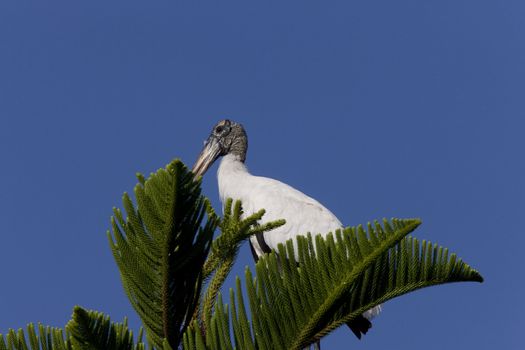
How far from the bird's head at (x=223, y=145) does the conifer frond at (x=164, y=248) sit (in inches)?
222

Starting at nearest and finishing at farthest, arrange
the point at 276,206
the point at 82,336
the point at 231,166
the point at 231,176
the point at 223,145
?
the point at 82,336 < the point at 276,206 < the point at 231,176 < the point at 231,166 < the point at 223,145

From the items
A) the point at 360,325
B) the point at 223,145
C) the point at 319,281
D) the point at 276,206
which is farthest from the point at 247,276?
the point at 223,145

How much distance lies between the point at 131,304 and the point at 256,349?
0.57 m

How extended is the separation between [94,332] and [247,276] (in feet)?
2.19

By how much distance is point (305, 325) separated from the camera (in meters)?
3.68

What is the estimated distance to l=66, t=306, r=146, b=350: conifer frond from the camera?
3305 millimetres

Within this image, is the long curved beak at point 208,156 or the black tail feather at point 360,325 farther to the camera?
the long curved beak at point 208,156

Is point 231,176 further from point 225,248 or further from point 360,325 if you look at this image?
point 225,248

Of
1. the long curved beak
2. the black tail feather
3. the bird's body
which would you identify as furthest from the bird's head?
the black tail feather

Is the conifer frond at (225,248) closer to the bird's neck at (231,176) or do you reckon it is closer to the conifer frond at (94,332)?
the conifer frond at (94,332)

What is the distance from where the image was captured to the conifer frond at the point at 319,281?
3.61 meters

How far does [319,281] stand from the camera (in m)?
3.65

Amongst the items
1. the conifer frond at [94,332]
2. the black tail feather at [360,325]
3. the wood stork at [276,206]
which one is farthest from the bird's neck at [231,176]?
the conifer frond at [94,332]

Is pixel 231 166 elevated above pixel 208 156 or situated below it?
below
